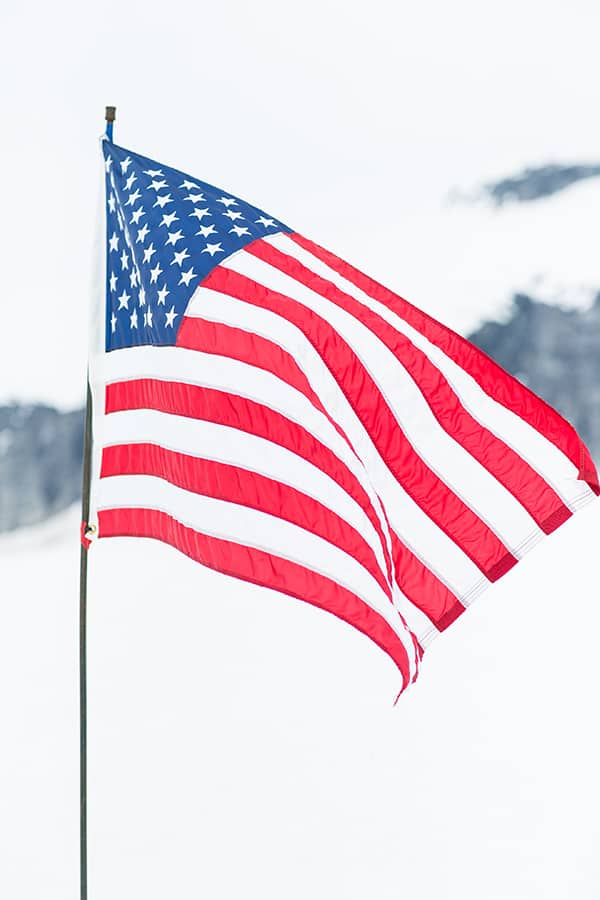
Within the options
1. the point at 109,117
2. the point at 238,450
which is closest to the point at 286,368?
the point at 238,450

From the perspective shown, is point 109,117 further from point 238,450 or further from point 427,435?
point 427,435

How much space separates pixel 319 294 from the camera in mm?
2711

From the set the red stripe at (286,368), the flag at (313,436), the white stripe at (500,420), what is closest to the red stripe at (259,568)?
A: the flag at (313,436)

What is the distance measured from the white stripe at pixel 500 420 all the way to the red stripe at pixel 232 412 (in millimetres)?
335

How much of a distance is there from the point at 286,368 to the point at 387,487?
0.38 m

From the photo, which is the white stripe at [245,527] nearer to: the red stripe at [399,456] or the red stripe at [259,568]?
the red stripe at [259,568]

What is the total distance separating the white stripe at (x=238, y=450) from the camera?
267 centimetres

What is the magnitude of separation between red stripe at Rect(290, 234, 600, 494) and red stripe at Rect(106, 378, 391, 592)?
14.9 inches

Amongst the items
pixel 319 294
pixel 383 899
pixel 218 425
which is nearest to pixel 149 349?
pixel 218 425

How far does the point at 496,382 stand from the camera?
2.68 meters

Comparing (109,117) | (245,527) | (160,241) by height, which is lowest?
(245,527)

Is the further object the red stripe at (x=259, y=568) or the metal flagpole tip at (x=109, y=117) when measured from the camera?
the metal flagpole tip at (x=109, y=117)

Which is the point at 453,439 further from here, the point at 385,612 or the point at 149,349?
the point at 149,349

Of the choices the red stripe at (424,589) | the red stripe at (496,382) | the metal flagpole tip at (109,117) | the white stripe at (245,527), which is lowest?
the red stripe at (424,589)
